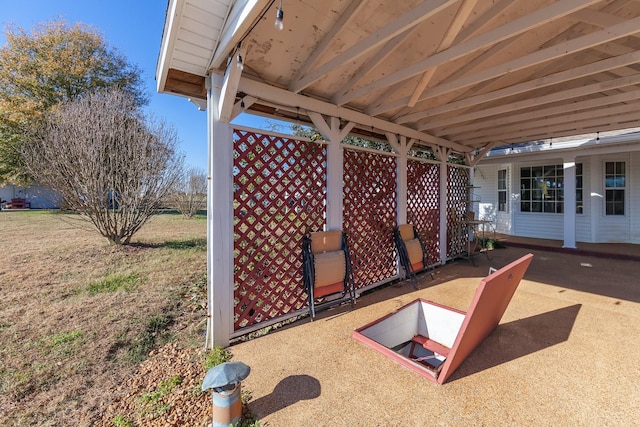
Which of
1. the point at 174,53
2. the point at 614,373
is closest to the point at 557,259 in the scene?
the point at 614,373

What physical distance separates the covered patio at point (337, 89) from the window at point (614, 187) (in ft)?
12.1

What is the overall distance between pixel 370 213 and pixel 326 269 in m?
1.31

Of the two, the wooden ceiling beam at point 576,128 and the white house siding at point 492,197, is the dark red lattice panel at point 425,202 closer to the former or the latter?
the wooden ceiling beam at point 576,128

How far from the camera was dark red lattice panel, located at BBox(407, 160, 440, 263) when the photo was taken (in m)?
4.88

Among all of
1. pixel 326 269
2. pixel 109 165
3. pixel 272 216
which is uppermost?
pixel 109 165

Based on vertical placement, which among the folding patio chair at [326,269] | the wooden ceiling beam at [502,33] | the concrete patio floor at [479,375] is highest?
the wooden ceiling beam at [502,33]

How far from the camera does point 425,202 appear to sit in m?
5.20

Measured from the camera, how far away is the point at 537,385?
195cm

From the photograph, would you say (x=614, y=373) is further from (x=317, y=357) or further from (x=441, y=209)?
(x=441, y=209)

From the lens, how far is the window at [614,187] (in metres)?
7.05

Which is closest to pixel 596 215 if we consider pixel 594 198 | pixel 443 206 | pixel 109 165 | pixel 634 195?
pixel 594 198

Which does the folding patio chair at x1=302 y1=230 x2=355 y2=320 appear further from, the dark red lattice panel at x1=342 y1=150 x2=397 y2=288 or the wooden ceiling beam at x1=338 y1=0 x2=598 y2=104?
the wooden ceiling beam at x1=338 y1=0 x2=598 y2=104

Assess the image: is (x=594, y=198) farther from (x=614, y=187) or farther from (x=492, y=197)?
(x=492, y=197)

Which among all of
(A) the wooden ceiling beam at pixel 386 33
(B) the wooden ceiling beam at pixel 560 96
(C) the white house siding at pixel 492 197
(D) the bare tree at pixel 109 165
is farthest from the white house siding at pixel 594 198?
(D) the bare tree at pixel 109 165
